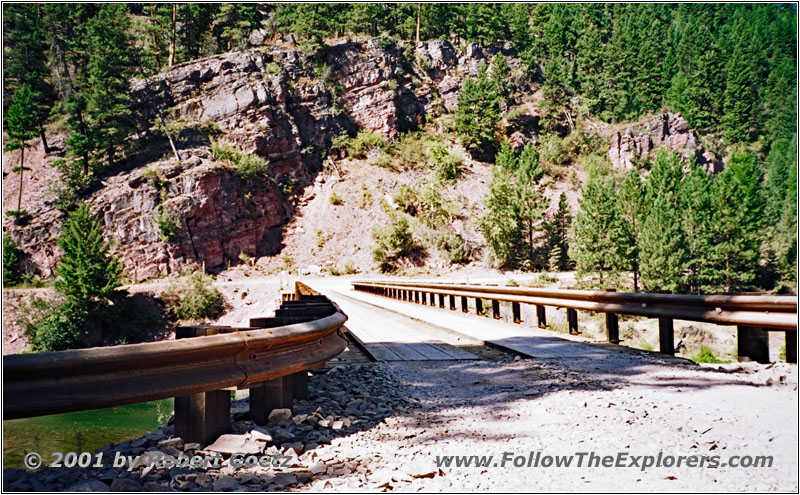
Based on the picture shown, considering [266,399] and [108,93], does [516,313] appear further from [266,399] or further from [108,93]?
[108,93]

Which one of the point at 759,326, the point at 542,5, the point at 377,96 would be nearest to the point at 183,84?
the point at 377,96

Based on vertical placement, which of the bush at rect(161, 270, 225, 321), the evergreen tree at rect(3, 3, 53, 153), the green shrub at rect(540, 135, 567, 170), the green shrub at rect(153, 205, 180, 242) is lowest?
the bush at rect(161, 270, 225, 321)

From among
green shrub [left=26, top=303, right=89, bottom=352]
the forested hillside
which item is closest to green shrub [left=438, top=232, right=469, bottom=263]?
the forested hillside

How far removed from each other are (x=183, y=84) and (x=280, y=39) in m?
20.2

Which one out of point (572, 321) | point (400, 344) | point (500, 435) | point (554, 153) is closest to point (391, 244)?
point (554, 153)

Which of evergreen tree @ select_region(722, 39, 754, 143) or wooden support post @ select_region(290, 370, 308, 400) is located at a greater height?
evergreen tree @ select_region(722, 39, 754, 143)

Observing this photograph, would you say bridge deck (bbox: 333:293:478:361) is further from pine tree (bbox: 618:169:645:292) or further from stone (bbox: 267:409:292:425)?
pine tree (bbox: 618:169:645:292)

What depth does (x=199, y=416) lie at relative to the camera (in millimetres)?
2842

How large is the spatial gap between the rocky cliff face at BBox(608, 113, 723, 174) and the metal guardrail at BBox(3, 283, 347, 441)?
8213cm

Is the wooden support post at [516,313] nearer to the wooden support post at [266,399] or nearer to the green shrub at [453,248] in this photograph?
the wooden support post at [266,399]

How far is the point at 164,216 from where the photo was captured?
50875 mm

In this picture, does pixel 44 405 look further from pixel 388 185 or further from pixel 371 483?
pixel 388 185

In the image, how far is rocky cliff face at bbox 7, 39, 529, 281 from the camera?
52.3 meters

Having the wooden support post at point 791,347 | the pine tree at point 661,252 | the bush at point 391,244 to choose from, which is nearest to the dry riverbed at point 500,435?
the wooden support post at point 791,347
